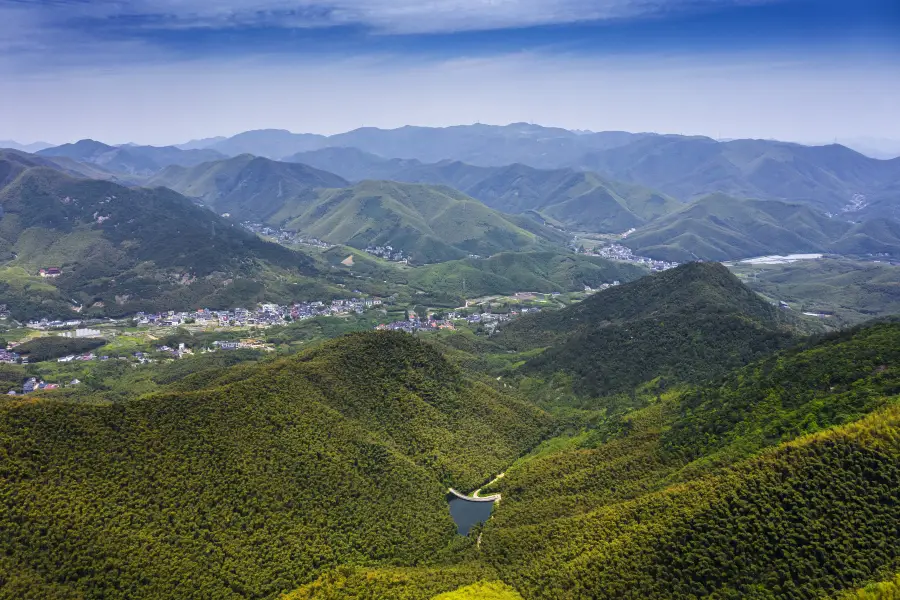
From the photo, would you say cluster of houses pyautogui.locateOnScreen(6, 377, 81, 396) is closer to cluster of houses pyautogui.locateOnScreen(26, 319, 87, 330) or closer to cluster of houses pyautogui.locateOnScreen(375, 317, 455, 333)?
cluster of houses pyautogui.locateOnScreen(26, 319, 87, 330)

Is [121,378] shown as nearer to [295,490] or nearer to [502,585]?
[295,490]

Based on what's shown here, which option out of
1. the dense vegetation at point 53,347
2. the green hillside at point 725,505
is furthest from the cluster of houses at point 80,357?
the green hillside at point 725,505

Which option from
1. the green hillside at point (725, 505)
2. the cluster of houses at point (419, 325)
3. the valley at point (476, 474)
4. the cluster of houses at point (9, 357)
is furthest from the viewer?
the cluster of houses at point (419, 325)

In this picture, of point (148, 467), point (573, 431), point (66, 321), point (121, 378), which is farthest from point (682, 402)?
point (66, 321)

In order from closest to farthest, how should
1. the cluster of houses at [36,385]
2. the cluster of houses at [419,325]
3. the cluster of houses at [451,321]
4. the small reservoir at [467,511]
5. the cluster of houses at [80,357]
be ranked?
1. the small reservoir at [467,511]
2. the cluster of houses at [36,385]
3. the cluster of houses at [80,357]
4. the cluster of houses at [419,325]
5. the cluster of houses at [451,321]

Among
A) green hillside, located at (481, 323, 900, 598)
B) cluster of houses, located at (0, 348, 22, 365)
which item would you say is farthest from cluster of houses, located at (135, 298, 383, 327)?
green hillside, located at (481, 323, 900, 598)

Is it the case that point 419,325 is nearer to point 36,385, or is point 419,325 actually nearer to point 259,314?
point 259,314

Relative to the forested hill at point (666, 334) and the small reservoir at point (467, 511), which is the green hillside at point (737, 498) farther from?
the forested hill at point (666, 334)

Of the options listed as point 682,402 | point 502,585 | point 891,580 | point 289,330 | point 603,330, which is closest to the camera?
point 891,580
